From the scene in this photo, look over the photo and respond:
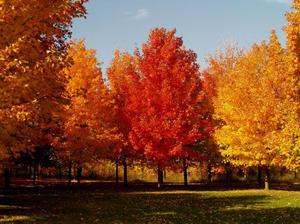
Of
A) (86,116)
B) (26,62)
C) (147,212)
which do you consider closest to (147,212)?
(147,212)

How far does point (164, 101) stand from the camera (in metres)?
36.4

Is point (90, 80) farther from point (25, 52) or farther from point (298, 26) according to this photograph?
point (25, 52)

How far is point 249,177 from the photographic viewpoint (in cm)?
5984

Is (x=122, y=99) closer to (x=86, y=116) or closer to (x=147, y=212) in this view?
(x=86, y=116)

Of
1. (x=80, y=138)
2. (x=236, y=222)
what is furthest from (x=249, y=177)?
(x=236, y=222)

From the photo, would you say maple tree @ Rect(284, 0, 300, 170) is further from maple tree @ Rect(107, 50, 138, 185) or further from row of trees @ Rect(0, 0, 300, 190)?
maple tree @ Rect(107, 50, 138, 185)

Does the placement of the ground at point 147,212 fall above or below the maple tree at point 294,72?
below

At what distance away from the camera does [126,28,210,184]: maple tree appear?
118ft

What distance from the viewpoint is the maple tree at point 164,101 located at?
36000mm

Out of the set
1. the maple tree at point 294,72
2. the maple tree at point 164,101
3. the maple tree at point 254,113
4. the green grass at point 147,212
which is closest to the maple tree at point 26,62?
the green grass at point 147,212

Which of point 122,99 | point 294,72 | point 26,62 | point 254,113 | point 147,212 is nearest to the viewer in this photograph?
point 26,62

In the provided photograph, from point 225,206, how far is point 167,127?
12449 millimetres

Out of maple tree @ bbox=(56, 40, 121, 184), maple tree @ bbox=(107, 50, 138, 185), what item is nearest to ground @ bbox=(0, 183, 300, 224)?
maple tree @ bbox=(56, 40, 121, 184)

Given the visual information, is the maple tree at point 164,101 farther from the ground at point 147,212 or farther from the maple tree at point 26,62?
the maple tree at point 26,62
